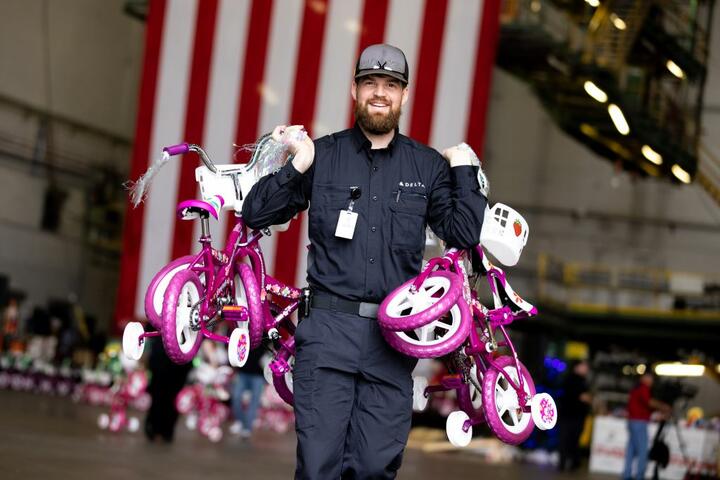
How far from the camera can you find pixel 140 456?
12094 mm

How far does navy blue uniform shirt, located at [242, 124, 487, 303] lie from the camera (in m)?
5.22

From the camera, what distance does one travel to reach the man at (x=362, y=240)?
5078 mm

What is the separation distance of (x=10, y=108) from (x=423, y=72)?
511 inches

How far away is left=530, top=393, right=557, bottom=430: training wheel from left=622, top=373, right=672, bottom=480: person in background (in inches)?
426

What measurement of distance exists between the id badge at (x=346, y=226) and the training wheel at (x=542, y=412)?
3.85 feet

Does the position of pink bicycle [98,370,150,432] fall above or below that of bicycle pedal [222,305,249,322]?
below

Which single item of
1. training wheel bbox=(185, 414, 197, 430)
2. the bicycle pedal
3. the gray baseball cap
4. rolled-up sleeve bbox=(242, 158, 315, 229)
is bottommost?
training wheel bbox=(185, 414, 197, 430)

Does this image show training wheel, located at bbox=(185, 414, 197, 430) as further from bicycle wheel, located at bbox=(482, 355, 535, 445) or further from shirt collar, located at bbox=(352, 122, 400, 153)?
shirt collar, located at bbox=(352, 122, 400, 153)

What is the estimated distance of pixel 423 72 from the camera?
65.2 ft

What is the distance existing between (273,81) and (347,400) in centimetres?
1591

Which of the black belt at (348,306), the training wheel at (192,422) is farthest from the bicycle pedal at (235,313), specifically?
the training wheel at (192,422)

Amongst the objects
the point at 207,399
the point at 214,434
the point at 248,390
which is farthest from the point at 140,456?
the point at 248,390

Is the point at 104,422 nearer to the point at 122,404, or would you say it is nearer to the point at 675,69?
the point at 122,404

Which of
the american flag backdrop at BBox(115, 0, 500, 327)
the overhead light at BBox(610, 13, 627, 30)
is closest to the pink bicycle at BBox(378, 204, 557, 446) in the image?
the american flag backdrop at BBox(115, 0, 500, 327)
